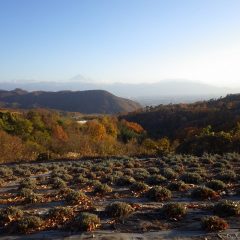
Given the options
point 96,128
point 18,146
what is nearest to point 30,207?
point 18,146

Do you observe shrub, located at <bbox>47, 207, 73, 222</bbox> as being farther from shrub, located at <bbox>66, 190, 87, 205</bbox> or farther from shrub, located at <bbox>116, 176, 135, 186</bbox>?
shrub, located at <bbox>116, 176, 135, 186</bbox>

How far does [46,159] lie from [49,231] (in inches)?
1149

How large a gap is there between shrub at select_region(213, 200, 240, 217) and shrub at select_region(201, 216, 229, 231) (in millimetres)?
1055

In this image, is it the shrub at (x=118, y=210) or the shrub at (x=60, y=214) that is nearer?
the shrub at (x=60, y=214)

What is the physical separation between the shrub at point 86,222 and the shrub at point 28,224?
39.1 inches

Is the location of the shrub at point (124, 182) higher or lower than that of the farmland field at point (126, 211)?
lower

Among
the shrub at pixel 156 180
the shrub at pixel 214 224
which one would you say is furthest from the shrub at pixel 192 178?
the shrub at pixel 214 224

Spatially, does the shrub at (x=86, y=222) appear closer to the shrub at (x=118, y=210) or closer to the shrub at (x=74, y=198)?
the shrub at (x=118, y=210)

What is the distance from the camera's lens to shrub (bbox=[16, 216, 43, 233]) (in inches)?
454

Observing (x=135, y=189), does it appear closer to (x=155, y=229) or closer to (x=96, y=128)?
(x=155, y=229)

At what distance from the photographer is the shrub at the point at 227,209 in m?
12.1

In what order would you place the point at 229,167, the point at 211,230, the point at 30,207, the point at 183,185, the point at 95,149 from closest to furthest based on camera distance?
the point at 211,230 → the point at 30,207 → the point at 183,185 → the point at 229,167 → the point at 95,149

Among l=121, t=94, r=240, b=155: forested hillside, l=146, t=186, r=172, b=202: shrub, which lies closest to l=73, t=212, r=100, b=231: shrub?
l=146, t=186, r=172, b=202: shrub

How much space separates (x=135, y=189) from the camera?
55.6 feet
